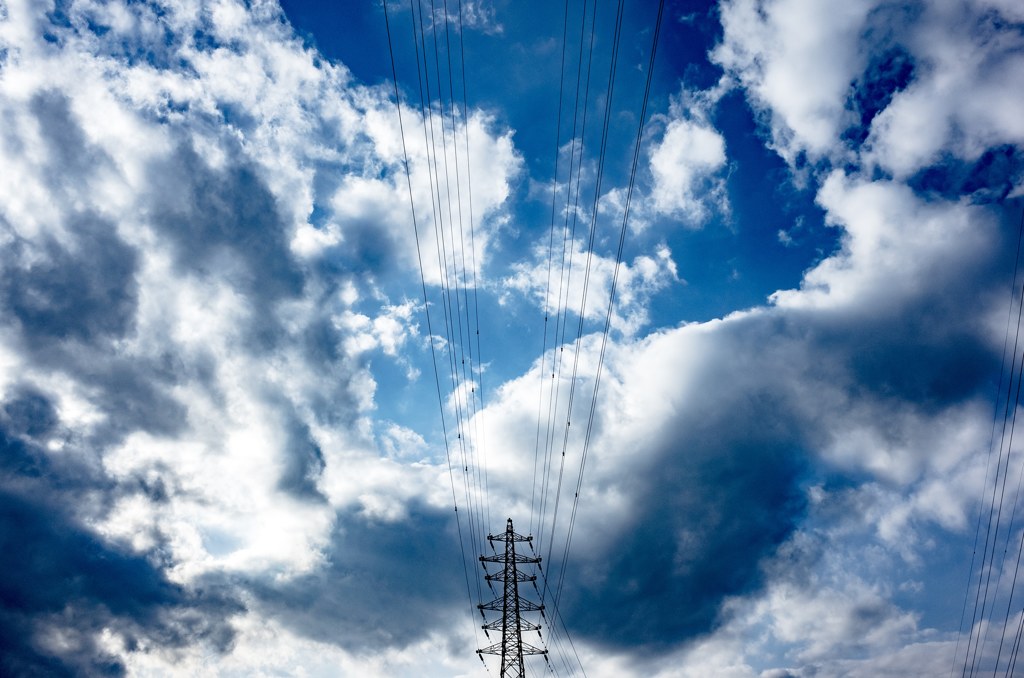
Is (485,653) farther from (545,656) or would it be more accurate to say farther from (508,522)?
(508,522)

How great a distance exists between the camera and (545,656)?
157 feet

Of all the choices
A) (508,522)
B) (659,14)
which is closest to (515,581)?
(508,522)

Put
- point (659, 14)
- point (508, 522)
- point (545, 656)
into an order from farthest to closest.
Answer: point (508, 522)
point (545, 656)
point (659, 14)

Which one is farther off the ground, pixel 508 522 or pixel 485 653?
pixel 508 522

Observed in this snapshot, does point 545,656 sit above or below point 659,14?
below

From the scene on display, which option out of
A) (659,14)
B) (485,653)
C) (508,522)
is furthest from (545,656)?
(659,14)

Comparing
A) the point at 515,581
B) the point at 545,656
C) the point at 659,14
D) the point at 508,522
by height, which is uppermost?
the point at 659,14

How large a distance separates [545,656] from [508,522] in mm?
12352

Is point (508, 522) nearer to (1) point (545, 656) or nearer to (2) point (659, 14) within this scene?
(1) point (545, 656)

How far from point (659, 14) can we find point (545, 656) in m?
50.2

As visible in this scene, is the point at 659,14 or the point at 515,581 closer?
the point at 659,14

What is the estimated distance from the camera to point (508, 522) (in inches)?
2130

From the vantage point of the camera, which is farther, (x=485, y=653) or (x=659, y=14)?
(x=485, y=653)

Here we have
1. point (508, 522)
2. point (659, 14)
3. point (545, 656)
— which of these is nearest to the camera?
point (659, 14)
